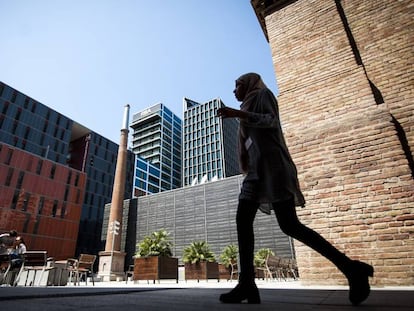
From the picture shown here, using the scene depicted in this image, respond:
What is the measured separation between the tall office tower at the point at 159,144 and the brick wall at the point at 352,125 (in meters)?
61.8

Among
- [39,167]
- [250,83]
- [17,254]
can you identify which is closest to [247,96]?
[250,83]

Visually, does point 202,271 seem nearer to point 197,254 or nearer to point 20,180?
point 197,254

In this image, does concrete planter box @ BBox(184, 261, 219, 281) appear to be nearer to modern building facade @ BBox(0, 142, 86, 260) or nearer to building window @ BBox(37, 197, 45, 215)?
modern building facade @ BBox(0, 142, 86, 260)

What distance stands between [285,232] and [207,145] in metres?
66.2

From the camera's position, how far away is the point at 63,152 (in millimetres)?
49219

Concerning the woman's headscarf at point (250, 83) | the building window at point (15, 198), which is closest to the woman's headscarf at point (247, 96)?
the woman's headscarf at point (250, 83)

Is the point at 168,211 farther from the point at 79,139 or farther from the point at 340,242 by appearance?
the point at 79,139

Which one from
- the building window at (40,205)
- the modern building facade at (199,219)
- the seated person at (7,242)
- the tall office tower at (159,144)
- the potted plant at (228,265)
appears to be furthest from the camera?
the tall office tower at (159,144)

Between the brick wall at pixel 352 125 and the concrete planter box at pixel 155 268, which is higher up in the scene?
the brick wall at pixel 352 125

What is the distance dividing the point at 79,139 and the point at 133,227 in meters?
40.1

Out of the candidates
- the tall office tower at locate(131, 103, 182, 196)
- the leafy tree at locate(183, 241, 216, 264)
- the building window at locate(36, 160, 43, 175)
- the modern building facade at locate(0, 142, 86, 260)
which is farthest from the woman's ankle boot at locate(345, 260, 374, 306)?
the tall office tower at locate(131, 103, 182, 196)

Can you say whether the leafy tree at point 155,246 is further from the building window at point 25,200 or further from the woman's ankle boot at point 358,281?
the building window at point 25,200

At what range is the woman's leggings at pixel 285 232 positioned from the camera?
5.86 feet

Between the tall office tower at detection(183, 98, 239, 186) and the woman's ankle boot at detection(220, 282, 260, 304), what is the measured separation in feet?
201
